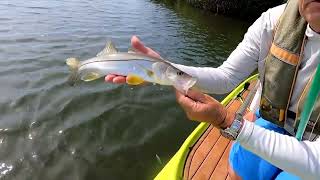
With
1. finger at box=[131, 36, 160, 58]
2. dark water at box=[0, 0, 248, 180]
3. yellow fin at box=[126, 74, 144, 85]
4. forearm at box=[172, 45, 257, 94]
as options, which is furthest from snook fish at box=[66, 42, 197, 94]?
dark water at box=[0, 0, 248, 180]

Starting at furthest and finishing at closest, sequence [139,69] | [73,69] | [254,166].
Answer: [254,166] → [73,69] → [139,69]

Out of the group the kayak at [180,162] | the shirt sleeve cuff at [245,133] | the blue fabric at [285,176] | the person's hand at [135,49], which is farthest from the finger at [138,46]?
the kayak at [180,162]

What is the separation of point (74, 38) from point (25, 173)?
756 cm

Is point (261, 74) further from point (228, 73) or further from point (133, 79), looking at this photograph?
point (133, 79)

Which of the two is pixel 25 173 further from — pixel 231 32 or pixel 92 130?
pixel 231 32

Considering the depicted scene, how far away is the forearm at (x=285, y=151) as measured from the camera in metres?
2.31

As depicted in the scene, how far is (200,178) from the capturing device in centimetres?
440

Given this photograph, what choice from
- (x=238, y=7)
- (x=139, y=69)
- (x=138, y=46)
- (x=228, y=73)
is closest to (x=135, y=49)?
(x=138, y=46)

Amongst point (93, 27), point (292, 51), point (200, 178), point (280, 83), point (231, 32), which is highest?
point (292, 51)

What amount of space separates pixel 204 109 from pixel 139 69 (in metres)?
0.51

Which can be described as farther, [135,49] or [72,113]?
[72,113]

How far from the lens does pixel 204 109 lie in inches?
89.9

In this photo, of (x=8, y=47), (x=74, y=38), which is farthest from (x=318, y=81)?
(x=74, y=38)

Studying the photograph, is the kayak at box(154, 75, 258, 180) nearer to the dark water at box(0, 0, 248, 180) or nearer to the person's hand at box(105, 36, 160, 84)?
the dark water at box(0, 0, 248, 180)
